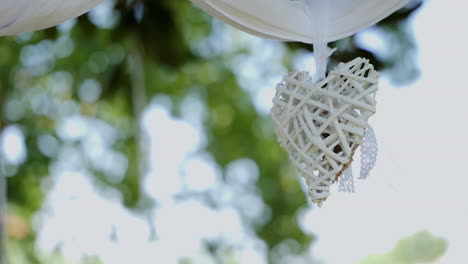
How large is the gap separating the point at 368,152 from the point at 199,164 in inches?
237

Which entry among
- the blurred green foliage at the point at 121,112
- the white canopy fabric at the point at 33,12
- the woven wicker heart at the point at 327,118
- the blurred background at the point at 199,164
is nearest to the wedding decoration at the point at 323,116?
the woven wicker heart at the point at 327,118

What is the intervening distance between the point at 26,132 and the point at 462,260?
432cm

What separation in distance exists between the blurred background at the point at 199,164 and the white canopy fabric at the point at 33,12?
4.92 m

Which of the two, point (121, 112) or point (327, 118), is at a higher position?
point (327, 118)

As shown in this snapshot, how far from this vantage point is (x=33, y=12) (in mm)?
1351

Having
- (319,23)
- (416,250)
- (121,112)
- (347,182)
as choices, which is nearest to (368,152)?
(347,182)

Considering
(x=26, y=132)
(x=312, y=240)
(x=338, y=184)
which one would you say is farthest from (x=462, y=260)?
(x=338, y=184)

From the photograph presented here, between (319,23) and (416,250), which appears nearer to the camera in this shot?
(319,23)

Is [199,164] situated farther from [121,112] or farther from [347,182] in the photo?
[347,182]

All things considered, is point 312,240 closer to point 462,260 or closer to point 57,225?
point 462,260

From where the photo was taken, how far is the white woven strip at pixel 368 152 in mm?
1341

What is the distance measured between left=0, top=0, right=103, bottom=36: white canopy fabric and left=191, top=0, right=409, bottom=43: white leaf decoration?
236 mm

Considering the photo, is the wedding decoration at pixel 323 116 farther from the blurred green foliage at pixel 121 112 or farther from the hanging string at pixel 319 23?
the blurred green foliage at pixel 121 112

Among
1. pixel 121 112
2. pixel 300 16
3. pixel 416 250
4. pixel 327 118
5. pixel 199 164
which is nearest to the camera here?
pixel 327 118
